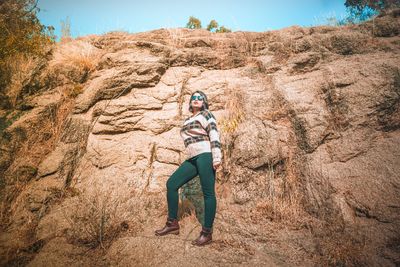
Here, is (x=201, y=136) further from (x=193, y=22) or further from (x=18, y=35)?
(x=193, y=22)

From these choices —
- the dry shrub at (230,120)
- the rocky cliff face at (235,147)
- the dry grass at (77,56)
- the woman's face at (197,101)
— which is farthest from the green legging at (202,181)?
the dry grass at (77,56)

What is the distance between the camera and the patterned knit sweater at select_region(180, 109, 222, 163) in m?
2.97

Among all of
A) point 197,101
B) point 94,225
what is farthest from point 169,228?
point 197,101

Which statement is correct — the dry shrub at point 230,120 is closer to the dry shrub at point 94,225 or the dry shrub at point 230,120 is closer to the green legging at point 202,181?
the green legging at point 202,181

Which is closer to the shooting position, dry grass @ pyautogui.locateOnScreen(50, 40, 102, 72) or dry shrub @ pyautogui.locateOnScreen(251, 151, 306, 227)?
dry shrub @ pyautogui.locateOnScreen(251, 151, 306, 227)

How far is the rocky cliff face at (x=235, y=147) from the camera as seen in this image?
9.61ft

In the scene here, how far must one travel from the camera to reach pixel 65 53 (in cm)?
565

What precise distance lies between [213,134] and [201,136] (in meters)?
0.17

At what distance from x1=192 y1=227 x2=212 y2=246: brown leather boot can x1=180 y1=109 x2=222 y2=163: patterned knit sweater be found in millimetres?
945

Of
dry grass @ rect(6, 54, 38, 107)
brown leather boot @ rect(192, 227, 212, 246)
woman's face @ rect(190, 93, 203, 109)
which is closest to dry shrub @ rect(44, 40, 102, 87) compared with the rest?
dry grass @ rect(6, 54, 38, 107)

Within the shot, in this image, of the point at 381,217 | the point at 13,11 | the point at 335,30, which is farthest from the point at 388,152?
the point at 13,11

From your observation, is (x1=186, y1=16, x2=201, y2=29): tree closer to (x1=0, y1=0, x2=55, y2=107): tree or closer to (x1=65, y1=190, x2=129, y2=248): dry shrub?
(x1=0, y1=0, x2=55, y2=107): tree

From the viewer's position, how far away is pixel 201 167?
289 cm

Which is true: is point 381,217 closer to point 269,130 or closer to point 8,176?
point 269,130
